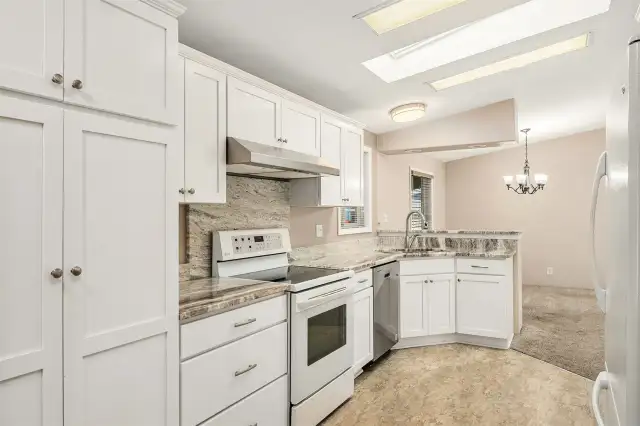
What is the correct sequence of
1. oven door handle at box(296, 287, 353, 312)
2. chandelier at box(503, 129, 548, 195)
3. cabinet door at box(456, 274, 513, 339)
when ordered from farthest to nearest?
chandelier at box(503, 129, 548, 195)
cabinet door at box(456, 274, 513, 339)
oven door handle at box(296, 287, 353, 312)

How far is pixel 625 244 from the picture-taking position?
3.16 ft

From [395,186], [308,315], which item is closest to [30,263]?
[308,315]

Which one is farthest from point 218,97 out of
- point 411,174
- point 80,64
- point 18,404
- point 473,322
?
point 411,174

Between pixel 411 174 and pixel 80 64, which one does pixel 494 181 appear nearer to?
pixel 411 174

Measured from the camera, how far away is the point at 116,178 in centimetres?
143

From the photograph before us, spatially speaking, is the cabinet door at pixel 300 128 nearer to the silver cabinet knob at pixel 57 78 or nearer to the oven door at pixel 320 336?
the oven door at pixel 320 336

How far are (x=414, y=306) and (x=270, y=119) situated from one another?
7.74 ft

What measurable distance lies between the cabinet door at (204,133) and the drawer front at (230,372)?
82 centimetres

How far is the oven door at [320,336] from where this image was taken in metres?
2.29

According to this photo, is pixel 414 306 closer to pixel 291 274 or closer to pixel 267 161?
pixel 291 274

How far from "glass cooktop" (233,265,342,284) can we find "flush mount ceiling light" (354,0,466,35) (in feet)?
5.39

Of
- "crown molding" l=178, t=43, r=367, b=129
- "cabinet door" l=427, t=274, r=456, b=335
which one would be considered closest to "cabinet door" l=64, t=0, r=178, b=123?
"crown molding" l=178, t=43, r=367, b=129

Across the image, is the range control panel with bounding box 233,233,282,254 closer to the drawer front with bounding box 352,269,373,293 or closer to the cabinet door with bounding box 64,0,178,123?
the drawer front with bounding box 352,269,373,293

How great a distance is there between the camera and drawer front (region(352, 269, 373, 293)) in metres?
3.07
